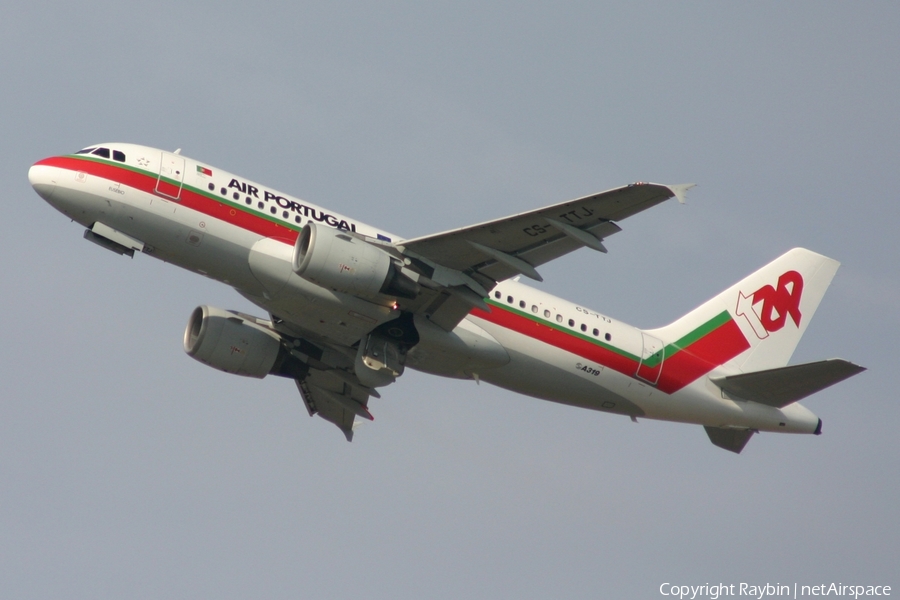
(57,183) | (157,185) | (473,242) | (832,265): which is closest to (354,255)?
(473,242)

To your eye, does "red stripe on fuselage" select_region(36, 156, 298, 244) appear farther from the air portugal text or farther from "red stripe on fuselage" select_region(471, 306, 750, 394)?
"red stripe on fuselage" select_region(471, 306, 750, 394)

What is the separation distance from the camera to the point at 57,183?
32344mm

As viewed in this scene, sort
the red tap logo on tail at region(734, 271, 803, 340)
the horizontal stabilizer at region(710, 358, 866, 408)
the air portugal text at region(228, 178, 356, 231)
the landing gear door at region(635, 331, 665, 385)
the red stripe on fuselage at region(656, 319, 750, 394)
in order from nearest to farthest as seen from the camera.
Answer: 1. the air portugal text at region(228, 178, 356, 231)
2. the horizontal stabilizer at region(710, 358, 866, 408)
3. the landing gear door at region(635, 331, 665, 385)
4. the red stripe on fuselage at region(656, 319, 750, 394)
5. the red tap logo on tail at region(734, 271, 803, 340)

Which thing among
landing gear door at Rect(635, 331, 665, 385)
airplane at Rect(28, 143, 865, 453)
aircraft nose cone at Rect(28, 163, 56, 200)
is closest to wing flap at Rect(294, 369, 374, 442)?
airplane at Rect(28, 143, 865, 453)

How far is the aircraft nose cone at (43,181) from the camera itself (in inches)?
1273

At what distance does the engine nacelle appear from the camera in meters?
31.1

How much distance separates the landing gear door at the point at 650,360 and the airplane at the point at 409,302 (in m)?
0.05

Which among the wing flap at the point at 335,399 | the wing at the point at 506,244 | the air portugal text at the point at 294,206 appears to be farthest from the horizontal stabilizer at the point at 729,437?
the air portugal text at the point at 294,206

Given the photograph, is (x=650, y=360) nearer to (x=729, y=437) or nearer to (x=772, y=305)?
(x=729, y=437)

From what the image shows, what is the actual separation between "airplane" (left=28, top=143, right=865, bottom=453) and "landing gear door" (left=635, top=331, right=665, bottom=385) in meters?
0.05

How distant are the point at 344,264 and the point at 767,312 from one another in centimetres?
1800

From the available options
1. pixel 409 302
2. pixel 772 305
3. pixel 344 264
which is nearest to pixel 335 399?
pixel 409 302

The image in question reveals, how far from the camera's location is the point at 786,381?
36156mm

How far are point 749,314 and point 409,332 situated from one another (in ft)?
47.0
